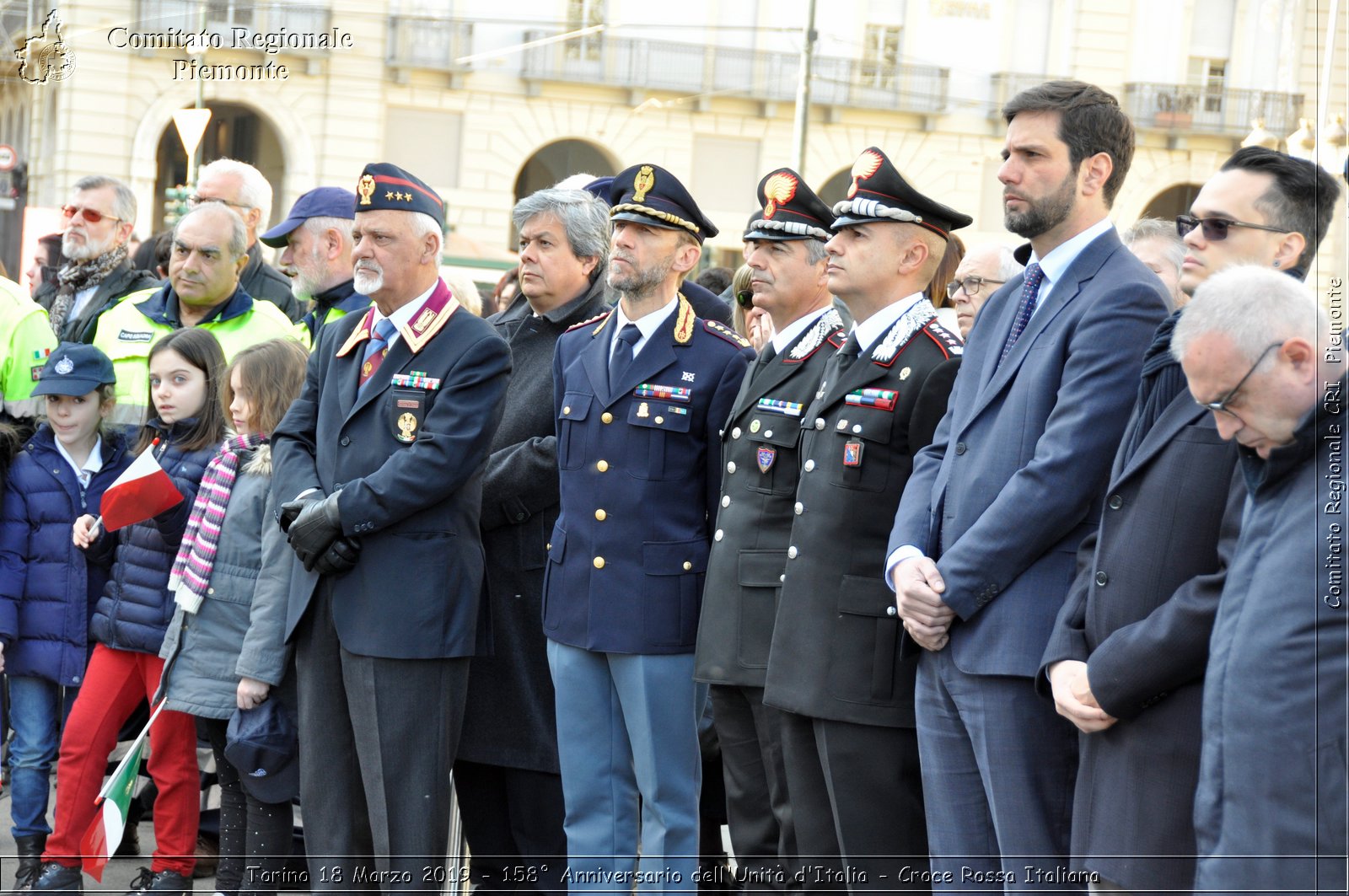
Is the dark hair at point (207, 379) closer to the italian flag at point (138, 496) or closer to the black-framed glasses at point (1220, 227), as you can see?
the italian flag at point (138, 496)

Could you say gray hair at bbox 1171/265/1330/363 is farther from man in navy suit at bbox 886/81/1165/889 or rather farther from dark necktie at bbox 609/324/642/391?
dark necktie at bbox 609/324/642/391

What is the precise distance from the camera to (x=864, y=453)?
12.8 feet

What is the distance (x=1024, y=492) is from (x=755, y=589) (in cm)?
97

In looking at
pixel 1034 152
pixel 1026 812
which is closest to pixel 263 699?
pixel 1026 812

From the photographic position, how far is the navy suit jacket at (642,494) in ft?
14.6

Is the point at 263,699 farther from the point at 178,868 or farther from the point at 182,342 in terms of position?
the point at 182,342

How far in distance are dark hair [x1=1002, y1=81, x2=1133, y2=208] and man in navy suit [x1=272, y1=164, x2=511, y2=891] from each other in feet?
5.75

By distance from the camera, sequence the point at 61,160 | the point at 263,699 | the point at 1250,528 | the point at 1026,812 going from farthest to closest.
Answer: the point at 61,160
the point at 263,699
the point at 1026,812
the point at 1250,528

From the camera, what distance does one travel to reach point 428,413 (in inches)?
176

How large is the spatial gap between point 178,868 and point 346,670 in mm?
1340

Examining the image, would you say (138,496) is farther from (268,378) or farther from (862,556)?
(862,556)

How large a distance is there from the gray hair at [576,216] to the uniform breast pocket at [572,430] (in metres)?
0.75

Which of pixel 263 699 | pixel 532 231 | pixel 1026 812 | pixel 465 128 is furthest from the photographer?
pixel 465 128

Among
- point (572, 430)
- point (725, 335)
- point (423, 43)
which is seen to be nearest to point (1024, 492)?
point (725, 335)
